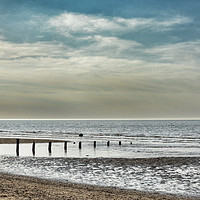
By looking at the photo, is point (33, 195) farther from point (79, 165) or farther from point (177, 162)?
point (177, 162)

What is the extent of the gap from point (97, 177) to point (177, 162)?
11907 millimetres

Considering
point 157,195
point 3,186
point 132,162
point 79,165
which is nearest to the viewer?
point 3,186

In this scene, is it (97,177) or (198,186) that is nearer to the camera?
(198,186)

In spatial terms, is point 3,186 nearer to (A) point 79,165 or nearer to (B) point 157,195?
(B) point 157,195

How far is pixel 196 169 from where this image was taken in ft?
88.0

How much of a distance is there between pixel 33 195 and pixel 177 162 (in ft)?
68.3

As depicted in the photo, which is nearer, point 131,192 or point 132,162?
point 131,192

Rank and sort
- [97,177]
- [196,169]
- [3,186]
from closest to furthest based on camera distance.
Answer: [3,186]
[97,177]
[196,169]

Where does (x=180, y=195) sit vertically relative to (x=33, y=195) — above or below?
below

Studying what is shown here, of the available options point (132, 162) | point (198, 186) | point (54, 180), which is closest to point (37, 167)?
point (54, 180)

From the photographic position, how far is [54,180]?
69.0 ft

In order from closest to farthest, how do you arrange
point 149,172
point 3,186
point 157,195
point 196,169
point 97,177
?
point 3,186
point 157,195
point 97,177
point 149,172
point 196,169

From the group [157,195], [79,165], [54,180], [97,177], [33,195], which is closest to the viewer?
[33,195]

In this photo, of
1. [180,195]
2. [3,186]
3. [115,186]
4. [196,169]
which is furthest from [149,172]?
[3,186]
